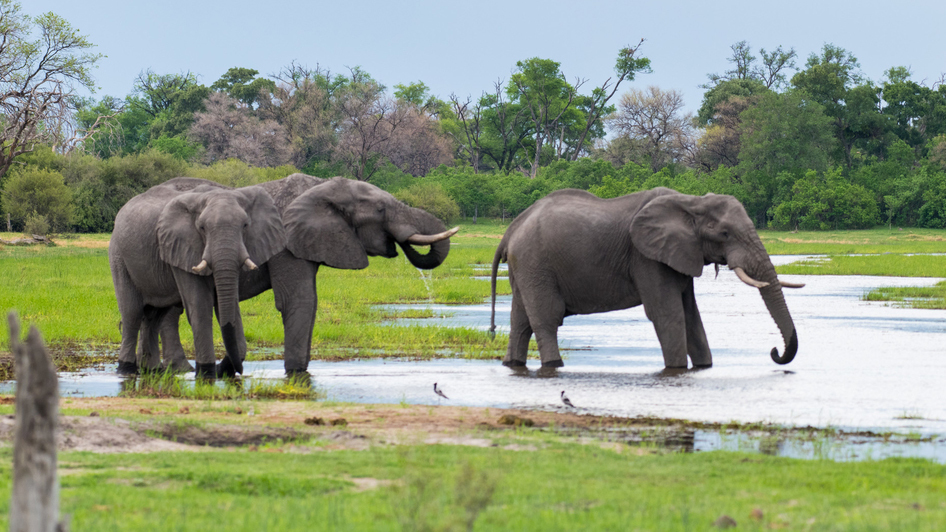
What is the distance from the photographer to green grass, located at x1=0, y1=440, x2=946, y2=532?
5289mm

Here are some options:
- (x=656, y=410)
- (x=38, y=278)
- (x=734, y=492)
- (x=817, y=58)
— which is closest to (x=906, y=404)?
(x=656, y=410)

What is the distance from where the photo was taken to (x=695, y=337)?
1360 centimetres

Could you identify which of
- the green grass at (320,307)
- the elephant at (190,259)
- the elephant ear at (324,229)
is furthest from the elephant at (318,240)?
the green grass at (320,307)

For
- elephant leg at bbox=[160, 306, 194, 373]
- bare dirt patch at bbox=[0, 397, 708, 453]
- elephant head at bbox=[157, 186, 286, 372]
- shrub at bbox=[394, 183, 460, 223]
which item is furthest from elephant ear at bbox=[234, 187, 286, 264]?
shrub at bbox=[394, 183, 460, 223]

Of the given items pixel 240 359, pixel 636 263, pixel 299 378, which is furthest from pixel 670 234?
pixel 240 359

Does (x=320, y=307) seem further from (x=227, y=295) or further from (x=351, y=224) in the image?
(x=227, y=295)

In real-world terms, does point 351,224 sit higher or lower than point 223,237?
higher

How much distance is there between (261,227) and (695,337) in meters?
5.33

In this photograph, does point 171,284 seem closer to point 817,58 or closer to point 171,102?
point 817,58

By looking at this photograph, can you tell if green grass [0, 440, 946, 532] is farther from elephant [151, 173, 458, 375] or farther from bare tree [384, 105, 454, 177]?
bare tree [384, 105, 454, 177]

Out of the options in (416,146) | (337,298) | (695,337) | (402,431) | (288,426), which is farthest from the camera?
(416,146)

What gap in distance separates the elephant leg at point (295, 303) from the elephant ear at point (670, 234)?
12.8 feet

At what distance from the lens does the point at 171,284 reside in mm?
12688

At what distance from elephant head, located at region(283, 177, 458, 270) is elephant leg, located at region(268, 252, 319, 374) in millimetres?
223
